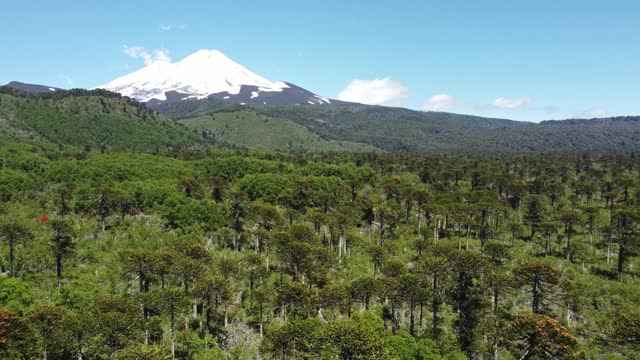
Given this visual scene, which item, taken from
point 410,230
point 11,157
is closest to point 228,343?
point 410,230

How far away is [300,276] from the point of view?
279 ft

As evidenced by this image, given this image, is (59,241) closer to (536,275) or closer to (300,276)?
(300,276)

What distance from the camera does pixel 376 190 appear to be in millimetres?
157250

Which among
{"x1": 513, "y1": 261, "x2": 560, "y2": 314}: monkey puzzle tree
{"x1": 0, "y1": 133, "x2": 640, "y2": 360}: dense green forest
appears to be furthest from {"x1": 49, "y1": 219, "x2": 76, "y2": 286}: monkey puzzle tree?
{"x1": 513, "y1": 261, "x2": 560, "y2": 314}: monkey puzzle tree

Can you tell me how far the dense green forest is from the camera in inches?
2087

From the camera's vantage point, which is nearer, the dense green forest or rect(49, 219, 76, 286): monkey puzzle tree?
the dense green forest

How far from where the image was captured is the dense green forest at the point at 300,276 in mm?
53000

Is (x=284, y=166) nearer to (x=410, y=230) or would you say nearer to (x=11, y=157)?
(x=410, y=230)

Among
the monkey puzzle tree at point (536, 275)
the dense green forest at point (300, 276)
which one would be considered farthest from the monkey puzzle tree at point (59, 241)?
the monkey puzzle tree at point (536, 275)

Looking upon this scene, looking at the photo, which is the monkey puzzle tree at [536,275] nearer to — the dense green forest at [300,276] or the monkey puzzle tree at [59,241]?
the dense green forest at [300,276]

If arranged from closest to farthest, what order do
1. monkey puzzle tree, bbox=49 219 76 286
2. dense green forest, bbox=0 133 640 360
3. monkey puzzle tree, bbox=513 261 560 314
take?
dense green forest, bbox=0 133 640 360, monkey puzzle tree, bbox=513 261 560 314, monkey puzzle tree, bbox=49 219 76 286

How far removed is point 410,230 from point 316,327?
6533 cm

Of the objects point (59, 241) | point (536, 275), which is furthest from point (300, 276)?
point (59, 241)

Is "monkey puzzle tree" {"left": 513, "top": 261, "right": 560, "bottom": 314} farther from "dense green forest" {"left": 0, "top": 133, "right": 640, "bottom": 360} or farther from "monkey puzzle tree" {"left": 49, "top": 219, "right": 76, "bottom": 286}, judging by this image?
"monkey puzzle tree" {"left": 49, "top": 219, "right": 76, "bottom": 286}
